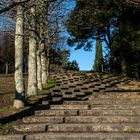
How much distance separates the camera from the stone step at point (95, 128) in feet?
35.4

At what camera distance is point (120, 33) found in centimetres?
3522

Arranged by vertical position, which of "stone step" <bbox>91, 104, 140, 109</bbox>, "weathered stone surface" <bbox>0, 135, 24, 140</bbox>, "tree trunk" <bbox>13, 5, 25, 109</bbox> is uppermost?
"tree trunk" <bbox>13, 5, 25, 109</bbox>

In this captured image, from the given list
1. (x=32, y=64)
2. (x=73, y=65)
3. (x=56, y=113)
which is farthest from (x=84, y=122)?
(x=73, y=65)

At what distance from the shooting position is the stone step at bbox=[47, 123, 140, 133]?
1079cm

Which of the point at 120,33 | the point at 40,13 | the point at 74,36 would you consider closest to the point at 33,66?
the point at 40,13

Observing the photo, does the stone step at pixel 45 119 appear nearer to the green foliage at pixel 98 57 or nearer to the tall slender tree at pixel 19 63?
the tall slender tree at pixel 19 63

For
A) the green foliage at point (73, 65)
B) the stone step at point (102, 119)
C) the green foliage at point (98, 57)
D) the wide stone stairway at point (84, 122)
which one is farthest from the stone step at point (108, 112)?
the green foliage at point (73, 65)

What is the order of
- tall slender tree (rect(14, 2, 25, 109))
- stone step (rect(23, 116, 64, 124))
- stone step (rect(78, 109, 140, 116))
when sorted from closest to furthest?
stone step (rect(23, 116, 64, 124)) → stone step (rect(78, 109, 140, 116)) → tall slender tree (rect(14, 2, 25, 109))

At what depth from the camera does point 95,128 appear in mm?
10938

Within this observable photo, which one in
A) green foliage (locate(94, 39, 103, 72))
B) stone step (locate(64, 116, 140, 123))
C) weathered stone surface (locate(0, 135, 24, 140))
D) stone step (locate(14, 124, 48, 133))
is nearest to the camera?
weathered stone surface (locate(0, 135, 24, 140))

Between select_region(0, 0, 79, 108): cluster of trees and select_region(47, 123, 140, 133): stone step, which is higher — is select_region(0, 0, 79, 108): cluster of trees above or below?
above

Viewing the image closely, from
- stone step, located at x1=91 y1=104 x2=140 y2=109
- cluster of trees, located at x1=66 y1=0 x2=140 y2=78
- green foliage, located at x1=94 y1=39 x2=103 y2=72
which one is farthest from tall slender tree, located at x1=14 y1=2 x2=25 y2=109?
green foliage, located at x1=94 y1=39 x2=103 y2=72

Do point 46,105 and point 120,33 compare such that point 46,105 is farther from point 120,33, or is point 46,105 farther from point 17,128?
point 120,33

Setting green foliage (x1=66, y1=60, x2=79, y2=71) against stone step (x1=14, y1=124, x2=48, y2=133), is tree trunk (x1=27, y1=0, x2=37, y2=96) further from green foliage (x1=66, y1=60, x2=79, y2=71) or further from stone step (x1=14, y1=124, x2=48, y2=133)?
green foliage (x1=66, y1=60, x2=79, y2=71)
